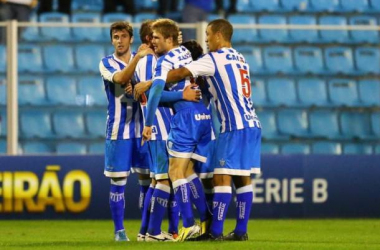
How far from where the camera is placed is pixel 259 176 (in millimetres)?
14070

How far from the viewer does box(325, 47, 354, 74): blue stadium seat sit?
47.2 feet

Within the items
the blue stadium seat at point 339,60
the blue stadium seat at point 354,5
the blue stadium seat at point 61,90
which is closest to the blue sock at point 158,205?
the blue stadium seat at point 61,90

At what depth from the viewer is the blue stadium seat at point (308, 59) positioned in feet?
47.3

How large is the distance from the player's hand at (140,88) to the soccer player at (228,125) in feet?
1.11

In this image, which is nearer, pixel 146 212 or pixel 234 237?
pixel 234 237

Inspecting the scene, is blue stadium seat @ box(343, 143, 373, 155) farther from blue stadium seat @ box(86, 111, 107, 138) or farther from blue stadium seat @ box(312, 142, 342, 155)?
blue stadium seat @ box(86, 111, 107, 138)

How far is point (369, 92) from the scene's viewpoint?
14258 mm

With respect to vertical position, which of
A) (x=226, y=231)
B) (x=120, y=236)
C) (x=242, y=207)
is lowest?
(x=226, y=231)

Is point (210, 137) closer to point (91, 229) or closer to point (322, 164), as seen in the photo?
point (91, 229)

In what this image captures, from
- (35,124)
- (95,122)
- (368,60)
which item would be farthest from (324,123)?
(35,124)

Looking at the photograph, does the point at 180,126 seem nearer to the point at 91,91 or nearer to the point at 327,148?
the point at 91,91

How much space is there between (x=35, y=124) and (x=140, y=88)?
417 centimetres

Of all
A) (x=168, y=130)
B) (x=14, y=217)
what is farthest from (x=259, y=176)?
(x=168, y=130)

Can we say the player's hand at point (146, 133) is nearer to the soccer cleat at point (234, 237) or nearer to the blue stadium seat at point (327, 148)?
the soccer cleat at point (234, 237)
